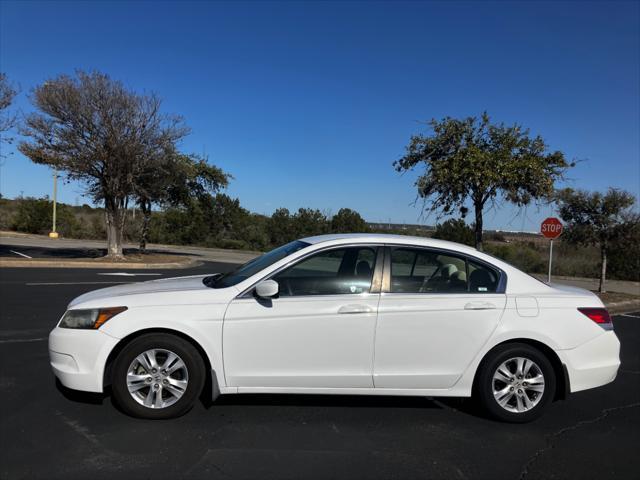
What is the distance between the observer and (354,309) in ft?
13.9

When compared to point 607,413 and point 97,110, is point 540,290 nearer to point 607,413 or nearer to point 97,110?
point 607,413

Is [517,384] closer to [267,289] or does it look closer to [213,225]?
[267,289]

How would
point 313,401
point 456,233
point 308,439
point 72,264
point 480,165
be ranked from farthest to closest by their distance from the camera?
point 456,233
point 72,264
point 480,165
point 313,401
point 308,439

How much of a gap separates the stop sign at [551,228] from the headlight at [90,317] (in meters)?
12.4

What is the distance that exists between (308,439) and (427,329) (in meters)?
1.31

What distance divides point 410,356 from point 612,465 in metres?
1.62

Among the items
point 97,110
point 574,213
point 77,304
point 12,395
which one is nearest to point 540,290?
point 77,304

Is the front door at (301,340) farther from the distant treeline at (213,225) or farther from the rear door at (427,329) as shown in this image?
the distant treeline at (213,225)

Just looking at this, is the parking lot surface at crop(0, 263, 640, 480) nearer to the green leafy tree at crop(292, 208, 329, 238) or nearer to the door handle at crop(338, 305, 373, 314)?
the door handle at crop(338, 305, 373, 314)

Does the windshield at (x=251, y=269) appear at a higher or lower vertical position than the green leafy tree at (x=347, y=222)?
lower

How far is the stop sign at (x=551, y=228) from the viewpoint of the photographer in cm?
1378

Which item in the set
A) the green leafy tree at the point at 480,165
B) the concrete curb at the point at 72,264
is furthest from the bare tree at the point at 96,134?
the green leafy tree at the point at 480,165

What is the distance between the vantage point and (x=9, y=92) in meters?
17.7

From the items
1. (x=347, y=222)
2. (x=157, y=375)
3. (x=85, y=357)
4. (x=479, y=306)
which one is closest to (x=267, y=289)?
(x=157, y=375)
